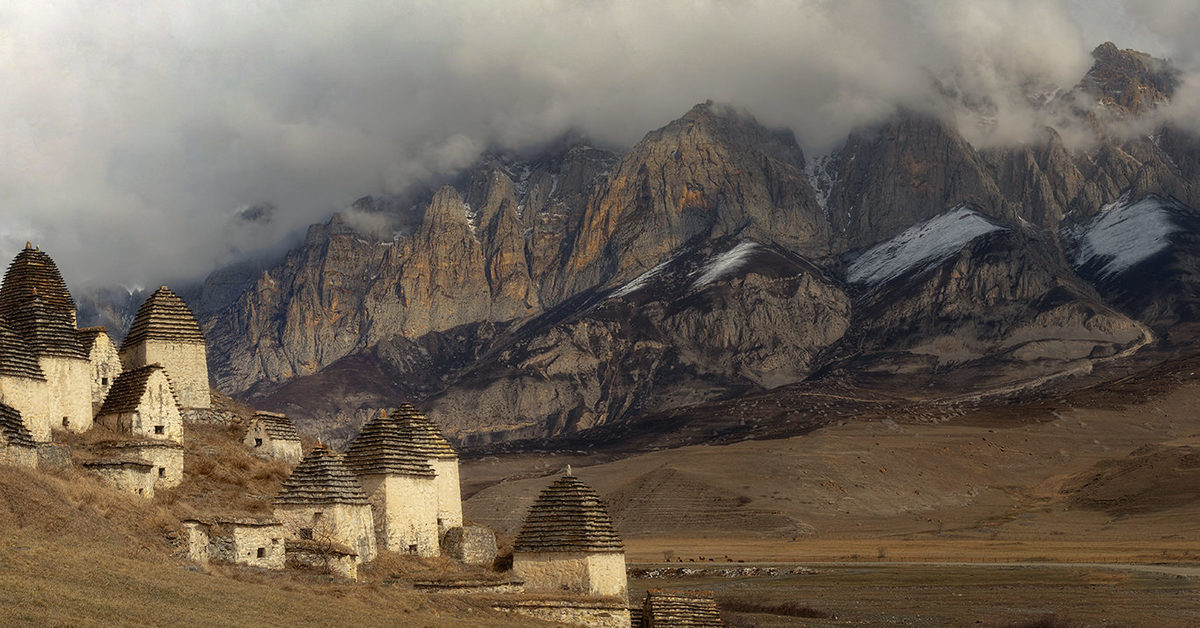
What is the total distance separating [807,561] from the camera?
249 ft

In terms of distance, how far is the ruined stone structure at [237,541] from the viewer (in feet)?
102

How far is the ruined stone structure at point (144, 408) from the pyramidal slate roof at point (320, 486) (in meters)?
4.49

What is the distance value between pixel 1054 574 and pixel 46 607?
1896 inches

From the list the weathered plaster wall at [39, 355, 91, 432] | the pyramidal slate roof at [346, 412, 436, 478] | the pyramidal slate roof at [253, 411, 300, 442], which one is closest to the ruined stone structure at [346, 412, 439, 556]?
the pyramidal slate roof at [346, 412, 436, 478]

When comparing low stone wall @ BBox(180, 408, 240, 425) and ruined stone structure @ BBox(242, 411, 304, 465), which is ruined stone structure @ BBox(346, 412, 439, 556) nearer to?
ruined stone structure @ BBox(242, 411, 304, 465)

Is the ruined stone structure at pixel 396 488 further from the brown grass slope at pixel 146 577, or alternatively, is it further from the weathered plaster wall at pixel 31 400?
the weathered plaster wall at pixel 31 400

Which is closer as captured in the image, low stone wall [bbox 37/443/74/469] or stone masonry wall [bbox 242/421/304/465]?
low stone wall [bbox 37/443/74/469]

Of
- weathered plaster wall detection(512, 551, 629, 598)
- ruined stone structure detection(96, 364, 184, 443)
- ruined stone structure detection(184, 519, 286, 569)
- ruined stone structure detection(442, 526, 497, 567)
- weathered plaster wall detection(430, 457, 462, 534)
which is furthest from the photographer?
weathered plaster wall detection(430, 457, 462, 534)

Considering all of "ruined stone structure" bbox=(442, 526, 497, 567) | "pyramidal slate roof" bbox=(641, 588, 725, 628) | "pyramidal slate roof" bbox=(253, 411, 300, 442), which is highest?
"pyramidal slate roof" bbox=(253, 411, 300, 442)

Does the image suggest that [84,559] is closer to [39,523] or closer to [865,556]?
[39,523]

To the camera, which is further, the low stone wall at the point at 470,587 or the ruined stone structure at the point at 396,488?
the ruined stone structure at the point at 396,488

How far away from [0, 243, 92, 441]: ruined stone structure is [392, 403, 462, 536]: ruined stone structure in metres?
9.24

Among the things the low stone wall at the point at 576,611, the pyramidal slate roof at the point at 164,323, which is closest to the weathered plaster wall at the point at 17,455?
the low stone wall at the point at 576,611

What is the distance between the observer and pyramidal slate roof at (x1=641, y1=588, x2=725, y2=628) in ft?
119
